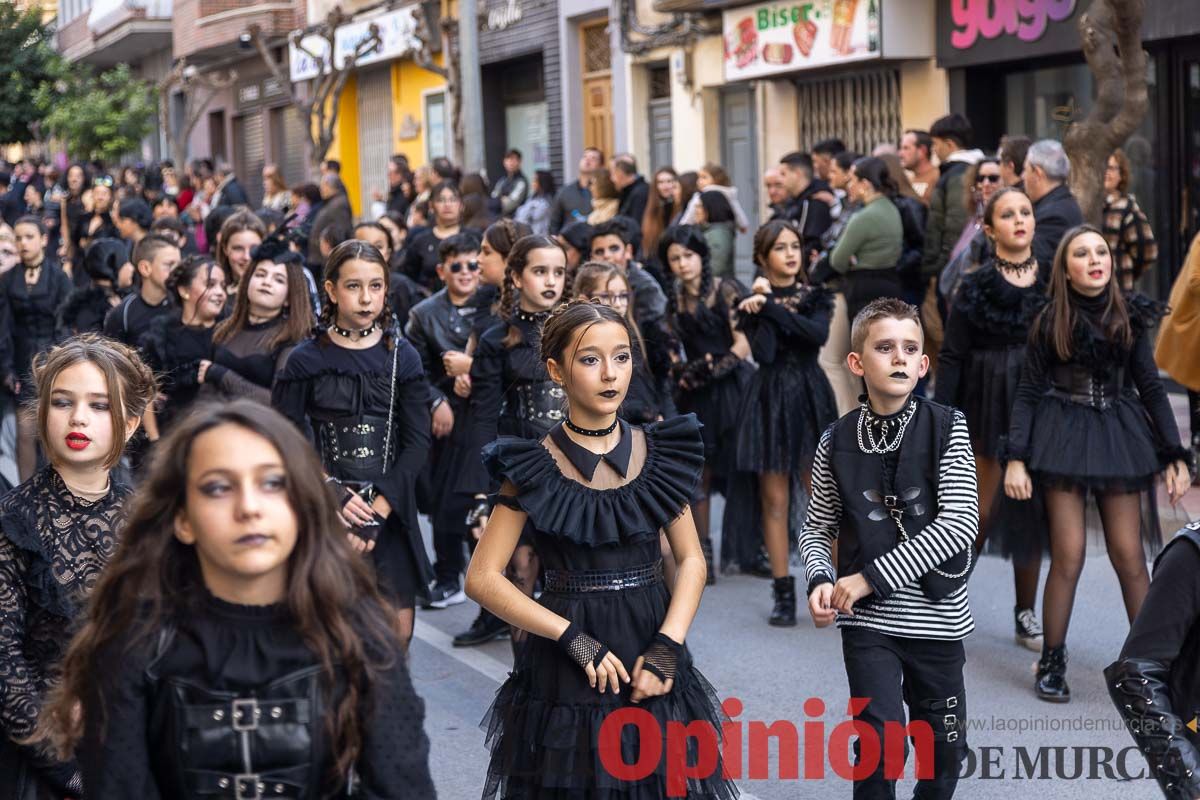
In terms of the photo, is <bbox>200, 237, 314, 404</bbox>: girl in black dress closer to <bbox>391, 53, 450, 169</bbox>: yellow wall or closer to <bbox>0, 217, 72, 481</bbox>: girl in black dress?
<bbox>0, 217, 72, 481</bbox>: girl in black dress

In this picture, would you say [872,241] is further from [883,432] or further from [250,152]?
[250,152]

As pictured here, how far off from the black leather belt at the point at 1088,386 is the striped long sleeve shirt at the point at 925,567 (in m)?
1.75

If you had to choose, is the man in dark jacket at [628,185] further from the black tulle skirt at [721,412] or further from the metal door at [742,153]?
the black tulle skirt at [721,412]

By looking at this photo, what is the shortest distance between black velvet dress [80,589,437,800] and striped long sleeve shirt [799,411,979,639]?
195 cm

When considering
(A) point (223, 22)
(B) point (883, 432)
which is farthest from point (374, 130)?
(B) point (883, 432)

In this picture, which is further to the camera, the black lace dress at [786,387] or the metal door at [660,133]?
the metal door at [660,133]

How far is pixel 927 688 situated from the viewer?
4723mm

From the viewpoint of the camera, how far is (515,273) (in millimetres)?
7152

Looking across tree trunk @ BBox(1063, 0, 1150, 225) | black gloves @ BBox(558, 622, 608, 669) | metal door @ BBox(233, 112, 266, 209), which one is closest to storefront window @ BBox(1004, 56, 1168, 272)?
tree trunk @ BBox(1063, 0, 1150, 225)

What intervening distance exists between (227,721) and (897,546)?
2.37m

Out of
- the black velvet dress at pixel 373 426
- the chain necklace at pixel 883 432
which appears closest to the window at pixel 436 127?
the black velvet dress at pixel 373 426

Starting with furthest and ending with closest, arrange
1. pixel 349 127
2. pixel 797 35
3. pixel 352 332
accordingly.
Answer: pixel 349 127 < pixel 797 35 < pixel 352 332

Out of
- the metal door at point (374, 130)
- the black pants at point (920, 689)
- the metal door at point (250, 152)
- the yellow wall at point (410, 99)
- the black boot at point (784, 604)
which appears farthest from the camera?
the metal door at point (250, 152)

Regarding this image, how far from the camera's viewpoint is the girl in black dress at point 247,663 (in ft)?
9.48
